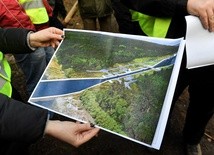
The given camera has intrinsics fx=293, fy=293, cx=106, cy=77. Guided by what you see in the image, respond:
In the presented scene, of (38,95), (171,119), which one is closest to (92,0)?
(171,119)

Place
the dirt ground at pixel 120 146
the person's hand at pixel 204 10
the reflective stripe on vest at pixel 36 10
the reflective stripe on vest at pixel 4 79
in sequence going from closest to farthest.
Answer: the person's hand at pixel 204 10 < the reflective stripe on vest at pixel 4 79 < the reflective stripe on vest at pixel 36 10 < the dirt ground at pixel 120 146

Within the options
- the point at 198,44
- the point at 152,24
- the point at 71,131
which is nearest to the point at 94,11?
the point at 152,24

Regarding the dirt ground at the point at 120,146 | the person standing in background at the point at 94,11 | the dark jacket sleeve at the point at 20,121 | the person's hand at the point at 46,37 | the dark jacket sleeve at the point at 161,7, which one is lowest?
the dirt ground at the point at 120,146

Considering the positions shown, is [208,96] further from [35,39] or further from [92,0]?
[92,0]

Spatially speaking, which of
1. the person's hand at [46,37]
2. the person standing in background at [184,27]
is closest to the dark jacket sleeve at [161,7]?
the person standing in background at [184,27]

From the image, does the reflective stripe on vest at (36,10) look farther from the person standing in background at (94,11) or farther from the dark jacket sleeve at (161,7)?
the person standing in background at (94,11)

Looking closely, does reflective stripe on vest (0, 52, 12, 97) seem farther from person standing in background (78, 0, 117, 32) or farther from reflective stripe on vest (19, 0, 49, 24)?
person standing in background (78, 0, 117, 32)

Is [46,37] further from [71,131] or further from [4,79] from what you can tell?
[71,131]

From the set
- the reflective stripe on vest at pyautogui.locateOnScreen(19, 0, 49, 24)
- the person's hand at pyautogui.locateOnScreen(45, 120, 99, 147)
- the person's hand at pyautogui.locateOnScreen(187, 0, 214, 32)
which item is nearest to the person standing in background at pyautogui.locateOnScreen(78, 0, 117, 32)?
the reflective stripe on vest at pyautogui.locateOnScreen(19, 0, 49, 24)
